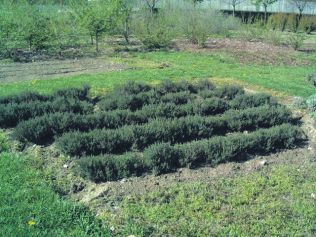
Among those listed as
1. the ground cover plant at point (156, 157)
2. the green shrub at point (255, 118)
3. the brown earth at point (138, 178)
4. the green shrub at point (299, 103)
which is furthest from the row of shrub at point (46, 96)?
the green shrub at point (299, 103)

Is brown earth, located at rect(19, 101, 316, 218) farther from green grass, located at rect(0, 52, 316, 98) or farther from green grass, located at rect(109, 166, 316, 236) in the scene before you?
green grass, located at rect(0, 52, 316, 98)

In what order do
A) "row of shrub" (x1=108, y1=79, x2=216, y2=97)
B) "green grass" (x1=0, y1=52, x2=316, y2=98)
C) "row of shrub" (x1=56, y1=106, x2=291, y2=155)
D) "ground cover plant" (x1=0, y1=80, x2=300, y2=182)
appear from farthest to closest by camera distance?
"green grass" (x1=0, y1=52, x2=316, y2=98)
"row of shrub" (x1=108, y1=79, x2=216, y2=97)
"row of shrub" (x1=56, y1=106, x2=291, y2=155)
"ground cover plant" (x1=0, y1=80, x2=300, y2=182)

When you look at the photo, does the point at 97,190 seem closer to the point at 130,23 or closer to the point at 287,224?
the point at 287,224

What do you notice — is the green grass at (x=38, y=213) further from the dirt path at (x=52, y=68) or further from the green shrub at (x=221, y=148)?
the dirt path at (x=52, y=68)

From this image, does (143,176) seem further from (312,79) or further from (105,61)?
(105,61)

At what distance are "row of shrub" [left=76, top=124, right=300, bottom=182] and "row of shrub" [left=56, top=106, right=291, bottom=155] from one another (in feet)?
1.26

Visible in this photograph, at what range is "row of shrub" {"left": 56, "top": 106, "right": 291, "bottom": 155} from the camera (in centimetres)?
494

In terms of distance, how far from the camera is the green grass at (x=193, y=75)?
838 cm

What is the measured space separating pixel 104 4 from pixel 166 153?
12.6 metres

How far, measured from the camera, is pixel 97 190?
4.07m

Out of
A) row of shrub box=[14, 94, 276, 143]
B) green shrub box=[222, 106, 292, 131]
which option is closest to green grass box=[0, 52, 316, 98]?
row of shrub box=[14, 94, 276, 143]

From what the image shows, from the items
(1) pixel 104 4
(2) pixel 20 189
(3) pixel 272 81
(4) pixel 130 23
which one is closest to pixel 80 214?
(2) pixel 20 189

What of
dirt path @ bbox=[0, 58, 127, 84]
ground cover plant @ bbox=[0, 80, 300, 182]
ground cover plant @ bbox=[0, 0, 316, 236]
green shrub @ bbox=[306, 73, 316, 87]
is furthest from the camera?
dirt path @ bbox=[0, 58, 127, 84]

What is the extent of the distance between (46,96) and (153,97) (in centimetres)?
224
